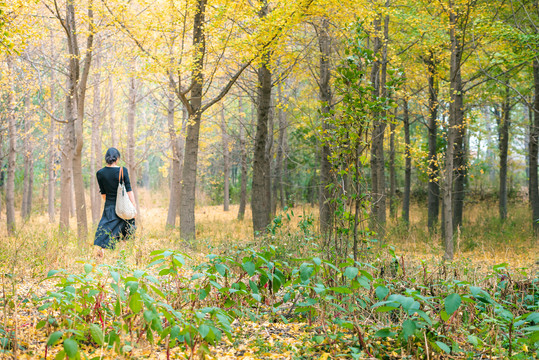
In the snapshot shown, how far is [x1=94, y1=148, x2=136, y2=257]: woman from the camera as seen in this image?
17.6 feet

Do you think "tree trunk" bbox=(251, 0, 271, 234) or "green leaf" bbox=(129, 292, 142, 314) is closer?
"green leaf" bbox=(129, 292, 142, 314)

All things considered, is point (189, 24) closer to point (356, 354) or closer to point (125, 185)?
point (125, 185)

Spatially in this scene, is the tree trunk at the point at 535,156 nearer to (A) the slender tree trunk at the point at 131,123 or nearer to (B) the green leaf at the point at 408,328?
(B) the green leaf at the point at 408,328

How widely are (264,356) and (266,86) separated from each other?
6.94m

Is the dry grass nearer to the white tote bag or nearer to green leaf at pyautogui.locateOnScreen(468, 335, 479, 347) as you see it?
the white tote bag

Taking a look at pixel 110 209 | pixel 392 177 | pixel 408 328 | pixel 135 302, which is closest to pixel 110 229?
pixel 110 209

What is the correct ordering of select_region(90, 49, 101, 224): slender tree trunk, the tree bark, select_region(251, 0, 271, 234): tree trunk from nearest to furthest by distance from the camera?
the tree bark, select_region(251, 0, 271, 234): tree trunk, select_region(90, 49, 101, 224): slender tree trunk

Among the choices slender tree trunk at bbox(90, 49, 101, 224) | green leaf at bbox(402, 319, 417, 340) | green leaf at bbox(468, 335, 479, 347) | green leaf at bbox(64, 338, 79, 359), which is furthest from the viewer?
slender tree trunk at bbox(90, 49, 101, 224)

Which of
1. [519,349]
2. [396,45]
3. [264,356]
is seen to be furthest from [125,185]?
[396,45]

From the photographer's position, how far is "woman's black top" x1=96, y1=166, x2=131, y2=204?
5445 mm

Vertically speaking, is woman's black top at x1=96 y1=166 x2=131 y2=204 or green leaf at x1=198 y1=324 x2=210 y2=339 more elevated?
woman's black top at x1=96 y1=166 x2=131 y2=204

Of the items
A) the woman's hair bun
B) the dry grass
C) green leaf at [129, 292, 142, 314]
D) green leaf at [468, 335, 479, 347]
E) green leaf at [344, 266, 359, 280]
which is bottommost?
the dry grass

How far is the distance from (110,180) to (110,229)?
692 millimetres

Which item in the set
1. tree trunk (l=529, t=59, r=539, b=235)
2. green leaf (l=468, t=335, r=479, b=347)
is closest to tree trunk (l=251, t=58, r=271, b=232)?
tree trunk (l=529, t=59, r=539, b=235)
